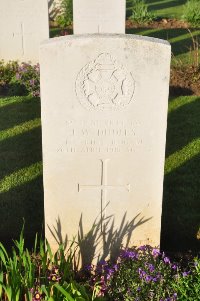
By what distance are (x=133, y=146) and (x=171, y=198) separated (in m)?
1.73

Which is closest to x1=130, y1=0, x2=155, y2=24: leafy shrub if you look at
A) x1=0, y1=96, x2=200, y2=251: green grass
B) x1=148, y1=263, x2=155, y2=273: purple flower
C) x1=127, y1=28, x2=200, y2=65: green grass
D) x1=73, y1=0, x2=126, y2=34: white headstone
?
x1=127, y1=28, x2=200, y2=65: green grass

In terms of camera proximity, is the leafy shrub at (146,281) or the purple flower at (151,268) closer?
the leafy shrub at (146,281)

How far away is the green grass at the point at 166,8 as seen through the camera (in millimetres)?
15320

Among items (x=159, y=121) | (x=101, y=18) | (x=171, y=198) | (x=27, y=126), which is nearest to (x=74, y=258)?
(x=159, y=121)

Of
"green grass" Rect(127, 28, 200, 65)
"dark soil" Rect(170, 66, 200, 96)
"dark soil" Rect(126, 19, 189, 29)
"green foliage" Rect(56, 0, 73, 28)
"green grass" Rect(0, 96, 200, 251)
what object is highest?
"green foliage" Rect(56, 0, 73, 28)

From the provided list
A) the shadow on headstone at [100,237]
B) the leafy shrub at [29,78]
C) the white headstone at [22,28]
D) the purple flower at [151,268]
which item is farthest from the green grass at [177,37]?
the purple flower at [151,268]

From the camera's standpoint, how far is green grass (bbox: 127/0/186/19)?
15.3 metres

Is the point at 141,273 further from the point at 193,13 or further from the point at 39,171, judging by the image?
the point at 193,13

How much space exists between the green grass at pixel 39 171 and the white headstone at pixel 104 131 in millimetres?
759

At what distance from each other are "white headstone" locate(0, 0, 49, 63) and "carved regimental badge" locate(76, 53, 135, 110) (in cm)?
542

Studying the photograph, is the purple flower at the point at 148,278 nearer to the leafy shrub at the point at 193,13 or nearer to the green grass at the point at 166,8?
the leafy shrub at the point at 193,13

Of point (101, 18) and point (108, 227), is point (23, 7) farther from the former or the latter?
point (108, 227)

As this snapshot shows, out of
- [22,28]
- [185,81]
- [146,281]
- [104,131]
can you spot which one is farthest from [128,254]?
[22,28]

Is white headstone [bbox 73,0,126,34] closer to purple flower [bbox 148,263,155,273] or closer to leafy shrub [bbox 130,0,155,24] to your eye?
leafy shrub [bbox 130,0,155,24]
